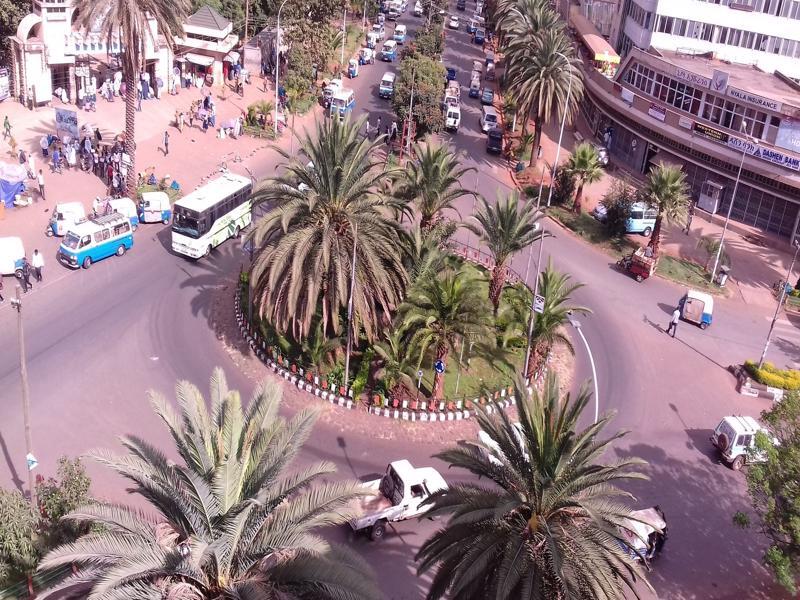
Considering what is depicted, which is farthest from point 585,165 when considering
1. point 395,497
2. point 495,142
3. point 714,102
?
point 395,497

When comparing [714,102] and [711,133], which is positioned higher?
[714,102]

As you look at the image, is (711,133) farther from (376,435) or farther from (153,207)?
(153,207)

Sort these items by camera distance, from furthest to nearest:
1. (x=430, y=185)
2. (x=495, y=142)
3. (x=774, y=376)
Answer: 1. (x=495, y=142)
2. (x=430, y=185)
3. (x=774, y=376)

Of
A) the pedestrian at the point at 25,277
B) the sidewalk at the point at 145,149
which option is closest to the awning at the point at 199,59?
the sidewalk at the point at 145,149

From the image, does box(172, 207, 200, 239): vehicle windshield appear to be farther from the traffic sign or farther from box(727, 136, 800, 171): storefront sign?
box(727, 136, 800, 171): storefront sign

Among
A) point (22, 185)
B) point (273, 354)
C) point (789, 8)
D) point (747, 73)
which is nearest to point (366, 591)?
point (273, 354)

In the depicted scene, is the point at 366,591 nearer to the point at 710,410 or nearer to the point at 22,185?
the point at 710,410

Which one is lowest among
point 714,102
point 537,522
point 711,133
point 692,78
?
point 537,522
